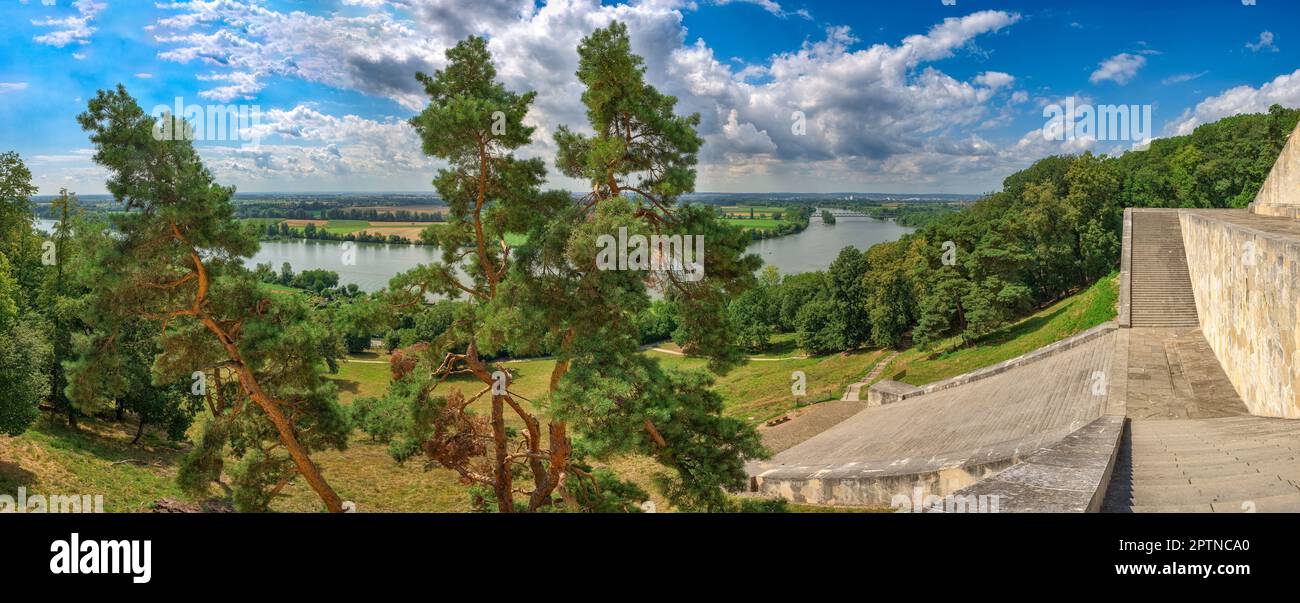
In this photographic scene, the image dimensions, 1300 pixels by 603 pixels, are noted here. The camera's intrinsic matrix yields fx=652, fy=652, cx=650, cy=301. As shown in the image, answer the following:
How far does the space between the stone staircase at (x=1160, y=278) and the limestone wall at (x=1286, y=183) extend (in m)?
2.47

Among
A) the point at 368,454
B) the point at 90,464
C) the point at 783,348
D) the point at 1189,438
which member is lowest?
the point at 783,348

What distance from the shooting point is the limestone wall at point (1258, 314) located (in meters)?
7.78

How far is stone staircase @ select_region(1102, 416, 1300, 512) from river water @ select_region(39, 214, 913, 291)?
4.57m

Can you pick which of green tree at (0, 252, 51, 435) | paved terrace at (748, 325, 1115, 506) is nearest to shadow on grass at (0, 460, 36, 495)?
green tree at (0, 252, 51, 435)

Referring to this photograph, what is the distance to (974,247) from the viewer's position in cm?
3394

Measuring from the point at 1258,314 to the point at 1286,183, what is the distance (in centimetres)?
1384

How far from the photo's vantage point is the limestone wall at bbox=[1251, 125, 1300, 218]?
1709 cm

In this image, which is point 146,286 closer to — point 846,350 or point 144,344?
point 144,344

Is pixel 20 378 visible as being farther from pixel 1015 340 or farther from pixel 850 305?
pixel 850 305

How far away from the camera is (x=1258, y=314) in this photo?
929cm

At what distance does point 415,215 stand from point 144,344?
68.1 feet

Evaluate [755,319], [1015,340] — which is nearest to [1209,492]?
[1015,340]

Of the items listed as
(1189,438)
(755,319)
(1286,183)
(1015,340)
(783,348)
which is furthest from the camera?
(755,319)

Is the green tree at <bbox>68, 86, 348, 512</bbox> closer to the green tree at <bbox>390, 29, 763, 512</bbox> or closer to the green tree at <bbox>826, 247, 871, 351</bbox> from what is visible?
the green tree at <bbox>390, 29, 763, 512</bbox>
